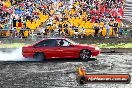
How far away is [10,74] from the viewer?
1780cm

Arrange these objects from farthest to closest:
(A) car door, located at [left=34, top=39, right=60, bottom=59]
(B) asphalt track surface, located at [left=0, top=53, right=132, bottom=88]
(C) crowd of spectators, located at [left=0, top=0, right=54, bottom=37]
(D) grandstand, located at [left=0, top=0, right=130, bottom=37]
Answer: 1. (C) crowd of spectators, located at [left=0, top=0, right=54, bottom=37]
2. (D) grandstand, located at [left=0, top=0, right=130, bottom=37]
3. (A) car door, located at [left=34, top=39, right=60, bottom=59]
4. (B) asphalt track surface, located at [left=0, top=53, right=132, bottom=88]

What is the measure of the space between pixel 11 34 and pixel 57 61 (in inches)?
394

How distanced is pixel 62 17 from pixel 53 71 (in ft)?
51.6

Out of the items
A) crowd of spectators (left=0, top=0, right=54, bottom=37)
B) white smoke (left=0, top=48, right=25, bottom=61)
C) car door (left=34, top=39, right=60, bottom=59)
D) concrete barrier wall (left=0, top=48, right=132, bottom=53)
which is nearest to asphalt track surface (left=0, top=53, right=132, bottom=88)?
car door (left=34, top=39, right=60, bottom=59)

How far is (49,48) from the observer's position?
23.2m

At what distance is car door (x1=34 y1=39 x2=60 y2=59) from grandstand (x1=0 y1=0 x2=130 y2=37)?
8677mm

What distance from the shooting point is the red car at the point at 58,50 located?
23.0 meters

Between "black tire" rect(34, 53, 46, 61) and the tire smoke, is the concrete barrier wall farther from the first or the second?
"black tire" rect(34, 53, 46, 61)

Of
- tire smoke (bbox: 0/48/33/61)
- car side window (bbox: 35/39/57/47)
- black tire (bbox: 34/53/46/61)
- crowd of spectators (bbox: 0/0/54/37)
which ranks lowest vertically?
tire smoke (bbox: 0/48/33/61)

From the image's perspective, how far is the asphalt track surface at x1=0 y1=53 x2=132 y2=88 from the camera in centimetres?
1509

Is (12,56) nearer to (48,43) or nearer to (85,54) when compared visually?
(48,43)

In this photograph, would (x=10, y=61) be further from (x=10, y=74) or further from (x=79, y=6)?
(x=79, y=6)

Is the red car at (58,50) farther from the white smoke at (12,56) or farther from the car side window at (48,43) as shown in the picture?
the white smoke at (12,56)

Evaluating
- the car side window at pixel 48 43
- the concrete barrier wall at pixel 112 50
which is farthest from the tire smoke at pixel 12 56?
the car side window at pixel 48 43
